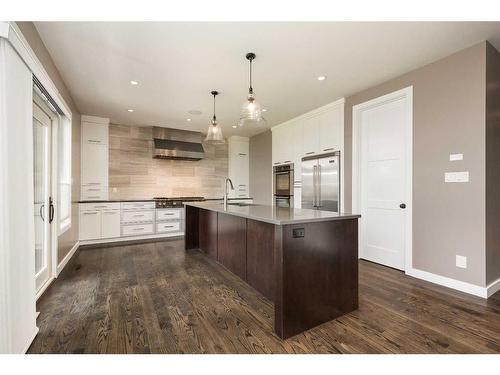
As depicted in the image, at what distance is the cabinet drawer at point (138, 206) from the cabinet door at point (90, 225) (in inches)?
19.8

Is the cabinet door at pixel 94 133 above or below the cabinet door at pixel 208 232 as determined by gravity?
above

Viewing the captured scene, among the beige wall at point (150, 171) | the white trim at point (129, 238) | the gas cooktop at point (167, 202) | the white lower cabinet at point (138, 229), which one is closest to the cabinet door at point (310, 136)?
the beige wall at point (150, 171)

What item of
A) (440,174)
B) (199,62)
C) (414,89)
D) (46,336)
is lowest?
(46,336)

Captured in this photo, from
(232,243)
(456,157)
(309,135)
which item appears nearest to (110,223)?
(232,243)

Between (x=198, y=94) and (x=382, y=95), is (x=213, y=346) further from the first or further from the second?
(x=382, y=95)

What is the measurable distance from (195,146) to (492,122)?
530 cm

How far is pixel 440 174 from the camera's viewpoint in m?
2.75

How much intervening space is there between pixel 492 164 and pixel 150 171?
19.8ft

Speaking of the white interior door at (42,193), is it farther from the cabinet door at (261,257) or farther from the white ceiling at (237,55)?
the cabinet door at (261,257)

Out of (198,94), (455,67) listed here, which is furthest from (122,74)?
(455,67)

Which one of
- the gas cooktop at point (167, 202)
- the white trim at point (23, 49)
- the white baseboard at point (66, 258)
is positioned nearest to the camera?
the white trim at point (23, 49)

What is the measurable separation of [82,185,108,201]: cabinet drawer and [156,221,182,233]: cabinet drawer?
126cm

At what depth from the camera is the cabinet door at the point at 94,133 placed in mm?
4859
